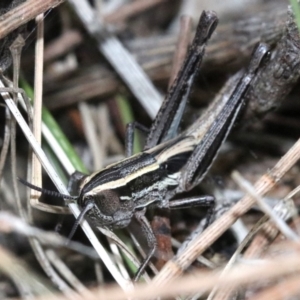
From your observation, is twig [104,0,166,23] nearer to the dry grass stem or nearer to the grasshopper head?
the dry grass stem

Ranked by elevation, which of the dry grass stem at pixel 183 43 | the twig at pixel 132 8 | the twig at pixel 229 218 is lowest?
the twig at pixel 229 218

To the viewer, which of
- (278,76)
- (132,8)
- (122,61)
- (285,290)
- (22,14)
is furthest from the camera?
(132,8)

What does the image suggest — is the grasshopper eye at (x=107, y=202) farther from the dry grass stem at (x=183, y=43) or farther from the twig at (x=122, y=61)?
the dry grass stem at (x=183, y=43)

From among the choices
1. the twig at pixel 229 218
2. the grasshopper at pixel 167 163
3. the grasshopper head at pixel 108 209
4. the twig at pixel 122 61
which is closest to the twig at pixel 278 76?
the grasshopper at pixel 167 163

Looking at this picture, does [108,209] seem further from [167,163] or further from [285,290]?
[285,290]

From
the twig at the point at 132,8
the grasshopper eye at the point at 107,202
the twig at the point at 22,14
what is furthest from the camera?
the twig at the point at 132,8

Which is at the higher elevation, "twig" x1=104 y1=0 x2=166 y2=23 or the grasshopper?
"twig" x1=104 y1=0 x2=166 y2=23

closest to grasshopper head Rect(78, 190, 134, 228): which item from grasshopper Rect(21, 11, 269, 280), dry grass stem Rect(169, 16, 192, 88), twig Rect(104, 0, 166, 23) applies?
grasshopper Rect(21, 11, 269, 280)

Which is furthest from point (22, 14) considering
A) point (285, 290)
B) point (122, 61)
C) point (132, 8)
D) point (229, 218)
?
point (285, 290)

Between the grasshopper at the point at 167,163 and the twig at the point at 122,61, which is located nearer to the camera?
the grasshopper at the point at 167,163
